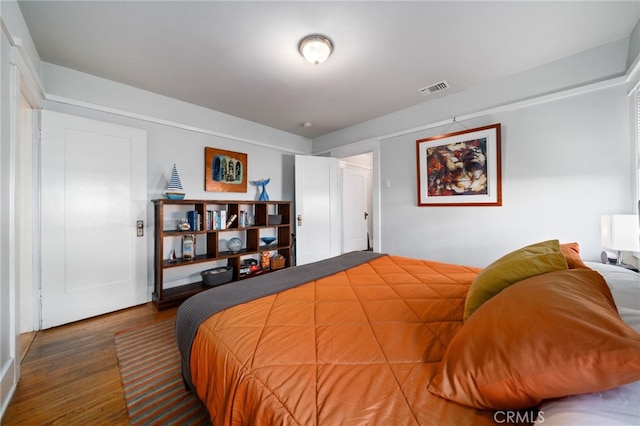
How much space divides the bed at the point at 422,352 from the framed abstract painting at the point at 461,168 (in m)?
1.45

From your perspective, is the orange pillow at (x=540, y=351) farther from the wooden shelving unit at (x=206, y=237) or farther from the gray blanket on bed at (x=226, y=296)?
the wooden shelving unit at (x=206, y=237)

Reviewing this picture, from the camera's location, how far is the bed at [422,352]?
19.5 inches

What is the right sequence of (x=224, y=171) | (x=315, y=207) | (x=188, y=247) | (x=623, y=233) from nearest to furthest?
(x=623, y=233)
(x=188, y=247)
(x=224, y=171)
(x=315, y=207)

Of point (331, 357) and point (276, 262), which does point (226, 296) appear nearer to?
point (331, 357)

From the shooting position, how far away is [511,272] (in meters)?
0.98

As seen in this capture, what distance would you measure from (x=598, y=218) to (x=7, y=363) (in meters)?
4.41

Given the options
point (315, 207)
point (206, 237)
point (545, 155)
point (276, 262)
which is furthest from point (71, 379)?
point (545, 155)

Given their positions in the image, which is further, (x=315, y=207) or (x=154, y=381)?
(x=315, y=207)

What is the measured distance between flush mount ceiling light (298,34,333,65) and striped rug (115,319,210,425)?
255 centimetres

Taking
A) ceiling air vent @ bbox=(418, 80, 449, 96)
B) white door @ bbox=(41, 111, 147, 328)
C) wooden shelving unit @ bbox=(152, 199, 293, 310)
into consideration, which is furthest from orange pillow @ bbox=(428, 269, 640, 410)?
white door @ bbox=(41, 111, 147, 328)

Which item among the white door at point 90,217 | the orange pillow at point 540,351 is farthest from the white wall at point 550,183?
the white door at point 90,217

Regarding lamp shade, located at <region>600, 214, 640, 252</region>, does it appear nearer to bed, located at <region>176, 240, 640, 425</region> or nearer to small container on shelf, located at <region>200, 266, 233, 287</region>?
bed, located at <region>176, 240, 640, 425</region>

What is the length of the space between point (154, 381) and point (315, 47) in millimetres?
2655

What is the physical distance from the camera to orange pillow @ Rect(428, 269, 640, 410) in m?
0.46
